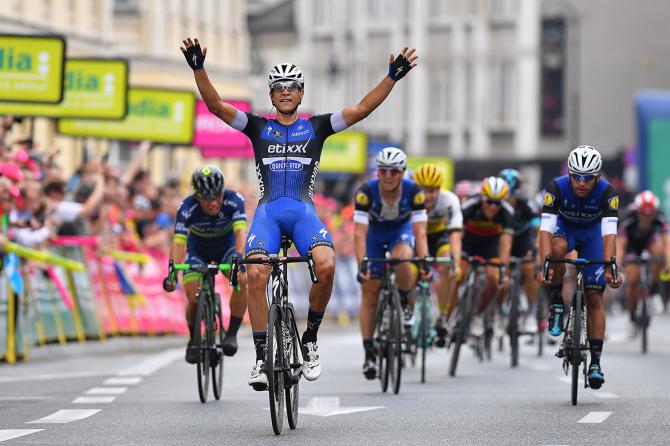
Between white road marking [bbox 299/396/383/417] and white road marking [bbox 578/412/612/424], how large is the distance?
166cm

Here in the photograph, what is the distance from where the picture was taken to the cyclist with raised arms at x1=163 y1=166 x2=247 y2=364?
639 inches

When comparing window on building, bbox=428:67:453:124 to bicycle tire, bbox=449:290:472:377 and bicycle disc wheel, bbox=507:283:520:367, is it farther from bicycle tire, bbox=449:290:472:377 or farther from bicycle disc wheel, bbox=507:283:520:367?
bicycle tire, bbox=449:290:472:377

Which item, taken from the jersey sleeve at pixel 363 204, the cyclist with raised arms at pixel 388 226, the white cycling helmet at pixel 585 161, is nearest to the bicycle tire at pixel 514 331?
the cyclist with raised arms at pixel 388 226

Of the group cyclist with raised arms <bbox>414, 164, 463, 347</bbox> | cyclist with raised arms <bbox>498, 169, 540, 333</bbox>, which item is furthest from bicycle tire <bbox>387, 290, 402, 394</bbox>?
cyclist with raised arms <bbox>498, 169, 540, 333</bbox>

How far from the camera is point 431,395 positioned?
53.3ft

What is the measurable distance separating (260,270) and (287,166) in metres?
0.80

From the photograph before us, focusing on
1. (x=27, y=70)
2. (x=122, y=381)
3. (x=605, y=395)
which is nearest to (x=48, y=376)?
(x=122, y=381)

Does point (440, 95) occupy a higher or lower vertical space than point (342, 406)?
higher

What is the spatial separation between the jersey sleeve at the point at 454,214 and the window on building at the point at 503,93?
201 feet

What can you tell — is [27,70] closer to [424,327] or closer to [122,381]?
[122,381]

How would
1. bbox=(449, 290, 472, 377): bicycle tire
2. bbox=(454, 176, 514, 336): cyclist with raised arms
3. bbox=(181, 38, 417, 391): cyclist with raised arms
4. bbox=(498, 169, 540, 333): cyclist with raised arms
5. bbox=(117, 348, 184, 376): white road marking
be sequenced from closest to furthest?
bbox=(181, 38, 417, 391): cyclist with raised arms → bbox=(449, 290, 472, 377): bicycle tire → bbox=(117, 348, 184, 376): white road marking → bbox=(454, 176, 514, 336): cyclist with raised arms → bbox=(498, 169, 540, 333): cyclist with raised arms

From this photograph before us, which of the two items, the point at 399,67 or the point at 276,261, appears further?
the point at 399,67

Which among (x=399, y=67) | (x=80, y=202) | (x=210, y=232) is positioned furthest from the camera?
(x=80, y=202)

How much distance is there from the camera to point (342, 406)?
1504 centimetres
